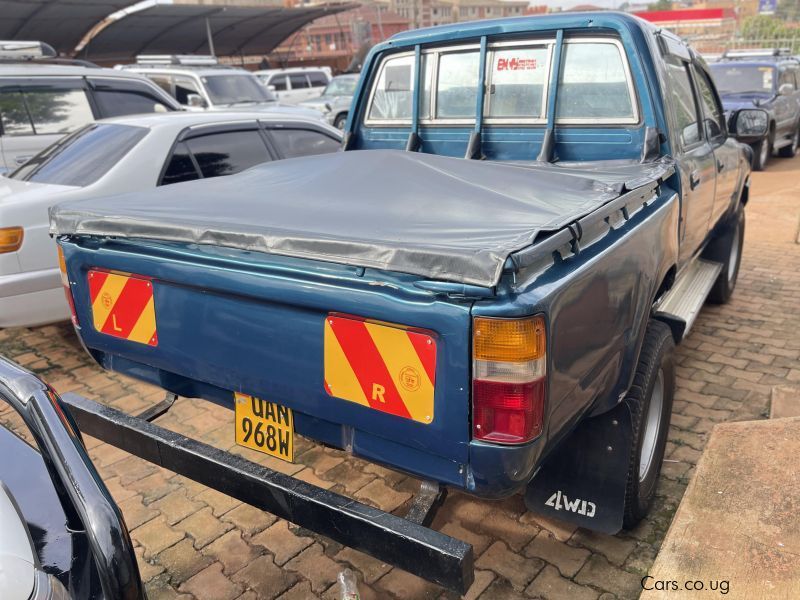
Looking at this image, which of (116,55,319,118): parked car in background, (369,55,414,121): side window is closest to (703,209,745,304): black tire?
(369,55,414,121): side window

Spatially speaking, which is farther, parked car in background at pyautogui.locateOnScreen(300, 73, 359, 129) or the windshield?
parked car in background at pyautogui.locateOnScreen(300, 73, 359, 129)

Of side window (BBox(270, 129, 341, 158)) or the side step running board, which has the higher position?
side window (BBox(270, 129, 341, 158))

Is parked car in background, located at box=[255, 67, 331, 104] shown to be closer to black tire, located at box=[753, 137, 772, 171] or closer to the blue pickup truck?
black tire, located at box=[753, 137, 772, 171]

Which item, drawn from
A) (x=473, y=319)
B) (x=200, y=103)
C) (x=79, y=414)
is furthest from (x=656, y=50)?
(x=200, y=103)

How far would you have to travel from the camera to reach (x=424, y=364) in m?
1.76

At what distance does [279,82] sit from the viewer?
62.8ft

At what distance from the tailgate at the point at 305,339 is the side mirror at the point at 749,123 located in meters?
3.76

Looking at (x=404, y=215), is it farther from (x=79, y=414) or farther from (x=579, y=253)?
(x=79, y=414)

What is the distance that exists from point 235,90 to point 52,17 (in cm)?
1169

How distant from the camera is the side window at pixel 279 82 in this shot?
62.3 ft

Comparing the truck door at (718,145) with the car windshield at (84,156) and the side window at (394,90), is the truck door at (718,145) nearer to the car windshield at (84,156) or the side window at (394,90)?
the side window at (394,90)

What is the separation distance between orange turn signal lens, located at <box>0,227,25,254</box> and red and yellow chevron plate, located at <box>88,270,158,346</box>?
1776mm

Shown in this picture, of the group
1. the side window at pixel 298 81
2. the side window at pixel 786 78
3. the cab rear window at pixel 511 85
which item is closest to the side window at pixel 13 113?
the cab rear window at pixel 511 85

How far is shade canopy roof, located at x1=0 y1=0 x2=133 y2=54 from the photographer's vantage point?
18.8 meters
